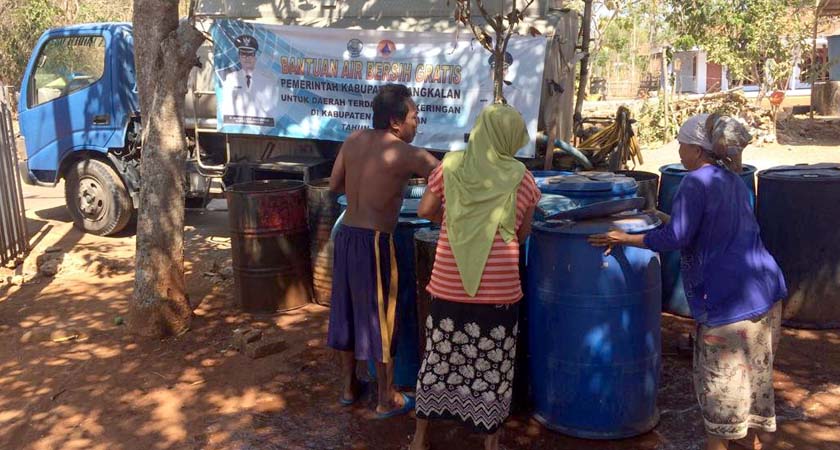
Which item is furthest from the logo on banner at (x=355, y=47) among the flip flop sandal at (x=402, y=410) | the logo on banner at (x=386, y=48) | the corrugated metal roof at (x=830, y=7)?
the corrugated metal roof at (x=830, y=7)

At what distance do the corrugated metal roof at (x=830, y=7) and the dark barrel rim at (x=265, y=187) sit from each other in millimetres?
13785

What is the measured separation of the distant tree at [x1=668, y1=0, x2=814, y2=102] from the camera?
1727 cm

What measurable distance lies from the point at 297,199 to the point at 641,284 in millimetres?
3095

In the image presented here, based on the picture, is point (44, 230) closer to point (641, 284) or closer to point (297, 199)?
point (297, 199)

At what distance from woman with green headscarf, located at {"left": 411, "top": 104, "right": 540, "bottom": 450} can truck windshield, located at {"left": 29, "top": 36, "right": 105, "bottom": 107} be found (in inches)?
271

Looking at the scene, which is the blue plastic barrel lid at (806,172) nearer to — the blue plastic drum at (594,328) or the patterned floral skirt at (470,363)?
the blue plastic drum at (594,328)

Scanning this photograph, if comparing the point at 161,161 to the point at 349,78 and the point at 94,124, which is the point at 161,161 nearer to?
the point at 349,78

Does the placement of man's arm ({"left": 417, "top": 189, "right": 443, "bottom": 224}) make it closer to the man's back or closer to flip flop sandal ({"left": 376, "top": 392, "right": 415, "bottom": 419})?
the man's back

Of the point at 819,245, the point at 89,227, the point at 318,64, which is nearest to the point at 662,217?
the point at 819,245

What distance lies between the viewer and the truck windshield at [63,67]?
8812mm

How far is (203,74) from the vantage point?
28.4 feet

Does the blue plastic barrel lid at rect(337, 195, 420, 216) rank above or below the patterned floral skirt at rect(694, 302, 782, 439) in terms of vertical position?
above

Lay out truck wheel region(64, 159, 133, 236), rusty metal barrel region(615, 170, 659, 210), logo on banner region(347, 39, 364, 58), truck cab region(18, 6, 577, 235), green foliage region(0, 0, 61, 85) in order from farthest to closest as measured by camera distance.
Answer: green foliage region(0, 0, 61, 85)
truck wheel region(64, 159, 133, 236)
truck cab region(18, 6, 577, 235)
logo on banner region(347, 39, 364, 58)
rusty metal barrel region(615, 170, 659, 210)

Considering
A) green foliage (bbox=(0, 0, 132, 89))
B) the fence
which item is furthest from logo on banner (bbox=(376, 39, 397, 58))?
green foliage (bbox=(0, 0, 132, 89))
